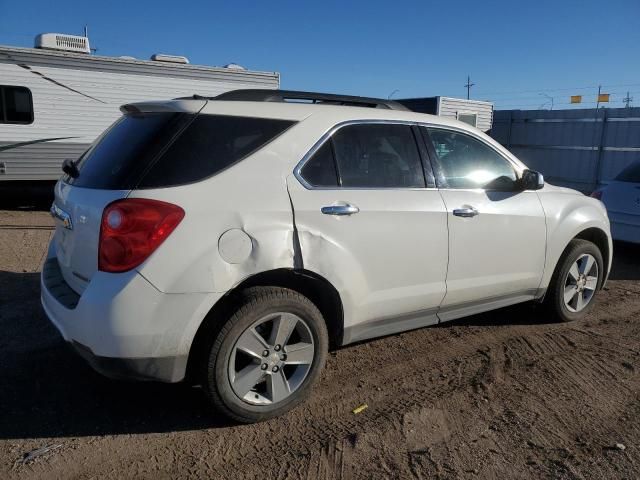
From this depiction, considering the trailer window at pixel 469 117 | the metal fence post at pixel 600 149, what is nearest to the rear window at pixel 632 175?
the metal fence post at pixel 600 149

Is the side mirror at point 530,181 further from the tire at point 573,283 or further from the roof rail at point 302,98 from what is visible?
the roof rail at point 302,98

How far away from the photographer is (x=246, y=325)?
9.41ft

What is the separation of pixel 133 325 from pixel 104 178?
814mm

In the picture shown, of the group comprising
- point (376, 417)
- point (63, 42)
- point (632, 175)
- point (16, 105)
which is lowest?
point (376, 417)

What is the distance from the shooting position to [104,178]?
289cm

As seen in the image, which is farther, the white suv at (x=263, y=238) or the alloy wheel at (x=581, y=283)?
the alloy wheel at (x=581, y=283)

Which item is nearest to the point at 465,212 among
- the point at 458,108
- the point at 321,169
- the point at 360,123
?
the point at 360,123

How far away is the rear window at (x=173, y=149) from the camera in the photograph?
2765 millimetres

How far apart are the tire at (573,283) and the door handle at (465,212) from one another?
1.27m

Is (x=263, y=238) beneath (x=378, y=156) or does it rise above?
beneath

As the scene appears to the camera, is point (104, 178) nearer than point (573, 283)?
Yes

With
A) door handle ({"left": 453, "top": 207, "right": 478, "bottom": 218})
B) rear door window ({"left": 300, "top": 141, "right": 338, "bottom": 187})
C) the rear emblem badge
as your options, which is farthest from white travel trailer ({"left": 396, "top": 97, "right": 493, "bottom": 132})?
the rear emblem badge

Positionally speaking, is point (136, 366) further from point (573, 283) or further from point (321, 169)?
point (573, 283)

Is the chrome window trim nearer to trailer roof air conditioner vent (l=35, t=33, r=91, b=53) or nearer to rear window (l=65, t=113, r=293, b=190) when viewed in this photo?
rear window (l=65, t=113, r=293, b=190)
